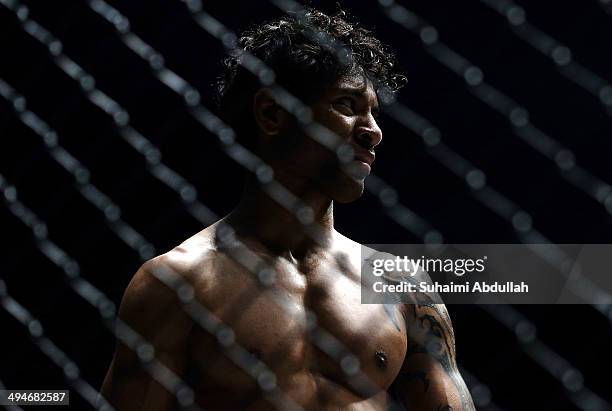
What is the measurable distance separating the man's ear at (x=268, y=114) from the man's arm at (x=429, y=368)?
0.39m

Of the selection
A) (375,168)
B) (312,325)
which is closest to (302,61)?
(312,325)

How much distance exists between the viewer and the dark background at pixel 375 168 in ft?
8.11

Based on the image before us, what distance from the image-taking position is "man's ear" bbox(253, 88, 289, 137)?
1946 millimetres

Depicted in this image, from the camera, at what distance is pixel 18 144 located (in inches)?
106

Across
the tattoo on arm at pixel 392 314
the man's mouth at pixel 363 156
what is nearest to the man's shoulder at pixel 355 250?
the tattoo on arm at pixel 392 314

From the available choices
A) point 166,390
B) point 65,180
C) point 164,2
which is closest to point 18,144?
point 65,180

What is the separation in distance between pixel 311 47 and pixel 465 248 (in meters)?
0.76

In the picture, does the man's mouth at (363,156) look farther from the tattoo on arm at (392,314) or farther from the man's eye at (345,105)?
the tattoo on arm at (392,314)

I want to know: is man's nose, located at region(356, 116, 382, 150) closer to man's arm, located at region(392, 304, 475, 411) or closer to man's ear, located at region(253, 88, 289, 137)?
man's ear, located at region(253, 88, 289, 137)

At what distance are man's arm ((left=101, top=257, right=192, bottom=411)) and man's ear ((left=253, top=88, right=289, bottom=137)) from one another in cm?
35

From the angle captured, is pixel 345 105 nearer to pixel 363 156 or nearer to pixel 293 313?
pixel 363 156

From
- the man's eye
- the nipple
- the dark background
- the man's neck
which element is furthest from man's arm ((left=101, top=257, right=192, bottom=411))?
the dark background

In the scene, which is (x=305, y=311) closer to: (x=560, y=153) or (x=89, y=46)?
(x=560, y=153)

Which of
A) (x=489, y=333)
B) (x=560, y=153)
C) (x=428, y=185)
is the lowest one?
(x=560, y=153)
